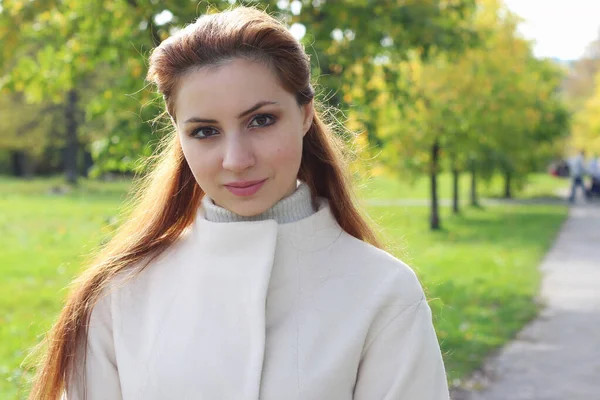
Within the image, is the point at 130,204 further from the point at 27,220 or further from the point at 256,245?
the point at 27,220

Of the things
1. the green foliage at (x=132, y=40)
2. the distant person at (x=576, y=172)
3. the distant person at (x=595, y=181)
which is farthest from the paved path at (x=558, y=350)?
the distant person at (x=595, y=181)

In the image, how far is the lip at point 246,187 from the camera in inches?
74.5

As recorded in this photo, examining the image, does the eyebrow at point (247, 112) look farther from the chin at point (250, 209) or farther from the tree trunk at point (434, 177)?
Result: the tree trunk at point (434, 177)

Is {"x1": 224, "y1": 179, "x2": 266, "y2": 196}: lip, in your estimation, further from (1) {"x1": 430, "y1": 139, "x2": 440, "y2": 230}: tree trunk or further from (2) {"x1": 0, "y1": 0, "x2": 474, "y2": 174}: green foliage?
(1) {"x1": 430, "y1": 139, "x2": 440, "y2": 230}: tree trunk

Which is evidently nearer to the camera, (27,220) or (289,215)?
(289,215)

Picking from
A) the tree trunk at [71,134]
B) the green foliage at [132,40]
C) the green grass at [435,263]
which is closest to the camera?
the green foliage at [132,40]

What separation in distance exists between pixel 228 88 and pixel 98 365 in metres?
0.74

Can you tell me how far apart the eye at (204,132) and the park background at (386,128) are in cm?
57

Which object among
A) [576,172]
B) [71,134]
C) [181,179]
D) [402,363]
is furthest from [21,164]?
[402,363]

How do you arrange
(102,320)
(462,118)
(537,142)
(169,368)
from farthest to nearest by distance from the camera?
(537,142) → (462,118) → (102,320) → (169,368)

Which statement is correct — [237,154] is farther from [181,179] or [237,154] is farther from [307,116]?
[181,179]

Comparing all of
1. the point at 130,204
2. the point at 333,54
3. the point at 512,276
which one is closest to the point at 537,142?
the point at 512,276

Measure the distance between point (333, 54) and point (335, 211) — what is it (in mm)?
3854

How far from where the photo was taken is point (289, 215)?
6.54 feet
